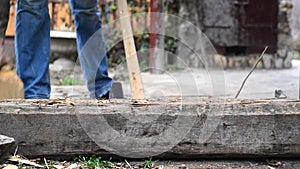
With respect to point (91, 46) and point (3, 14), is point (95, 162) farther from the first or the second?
point (91, 46)

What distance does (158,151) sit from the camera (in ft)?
3.87

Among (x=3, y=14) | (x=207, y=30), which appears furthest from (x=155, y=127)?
(x=207, y=30)

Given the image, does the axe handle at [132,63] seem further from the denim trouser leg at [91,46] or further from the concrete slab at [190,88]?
the concrete slab at [190,88]

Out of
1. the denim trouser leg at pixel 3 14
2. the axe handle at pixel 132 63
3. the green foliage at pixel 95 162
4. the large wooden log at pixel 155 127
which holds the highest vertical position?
the denim trouser leg at pixel 3 14

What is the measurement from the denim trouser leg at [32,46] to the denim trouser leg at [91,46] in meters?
0.21

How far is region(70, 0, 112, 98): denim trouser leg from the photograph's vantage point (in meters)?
1.85

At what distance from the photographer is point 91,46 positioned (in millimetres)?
1893

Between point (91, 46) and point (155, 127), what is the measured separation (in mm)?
814

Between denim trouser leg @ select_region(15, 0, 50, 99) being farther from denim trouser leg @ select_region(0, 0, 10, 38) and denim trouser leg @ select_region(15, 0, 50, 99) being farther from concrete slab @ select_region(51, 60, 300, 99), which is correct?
concrete slab @ select_region(51, 60, 300, 99)

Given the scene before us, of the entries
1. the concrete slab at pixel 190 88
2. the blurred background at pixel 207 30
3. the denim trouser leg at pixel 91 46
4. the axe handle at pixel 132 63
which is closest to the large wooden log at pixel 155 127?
the axe handle at pixel 132 63

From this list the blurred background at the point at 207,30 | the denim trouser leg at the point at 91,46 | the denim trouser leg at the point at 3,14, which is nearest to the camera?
the denim trouser leg at the point at 3,14

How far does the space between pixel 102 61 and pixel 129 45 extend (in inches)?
13.4

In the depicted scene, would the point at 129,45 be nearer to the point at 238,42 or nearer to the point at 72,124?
the point at 72,124

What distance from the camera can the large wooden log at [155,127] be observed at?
1153 mm
